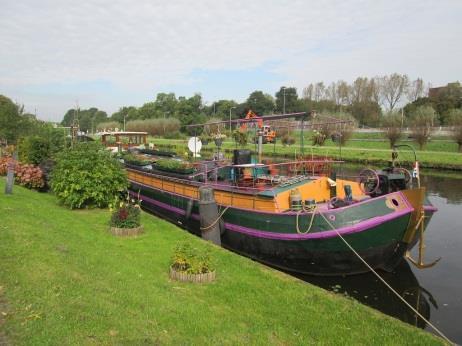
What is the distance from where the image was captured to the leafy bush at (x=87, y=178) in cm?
1387

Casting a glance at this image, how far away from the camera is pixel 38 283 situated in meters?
6.64

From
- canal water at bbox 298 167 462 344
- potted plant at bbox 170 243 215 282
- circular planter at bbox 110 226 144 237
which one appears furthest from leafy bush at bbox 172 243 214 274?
circular planter at bbox 110 226 144 237

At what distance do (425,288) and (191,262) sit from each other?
6202 millimetres

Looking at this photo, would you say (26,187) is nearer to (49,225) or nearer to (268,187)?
(49,225)

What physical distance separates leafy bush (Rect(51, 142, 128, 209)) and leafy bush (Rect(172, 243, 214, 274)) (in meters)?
7.00

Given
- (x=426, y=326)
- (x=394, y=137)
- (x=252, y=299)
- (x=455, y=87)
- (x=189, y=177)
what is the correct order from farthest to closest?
1. (x=455, y=87)
2. (x=394, y=137)
3. (x=189, y=177)
4. (x=426, y=326)
5. (x=252, y=299)

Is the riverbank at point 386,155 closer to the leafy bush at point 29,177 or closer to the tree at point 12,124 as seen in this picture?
the leafy bush at point 29,177

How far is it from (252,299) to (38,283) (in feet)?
11.3

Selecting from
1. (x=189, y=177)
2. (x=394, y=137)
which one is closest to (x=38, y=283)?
(x=189, y=177)

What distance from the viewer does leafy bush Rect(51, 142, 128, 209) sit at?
13.9 m

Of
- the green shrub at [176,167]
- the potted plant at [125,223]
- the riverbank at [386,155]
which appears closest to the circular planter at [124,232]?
the potted plant at [125,223]

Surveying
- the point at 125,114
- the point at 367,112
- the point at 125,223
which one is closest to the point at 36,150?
the point at 125,223

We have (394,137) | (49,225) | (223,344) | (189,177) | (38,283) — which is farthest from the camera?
(394,137)

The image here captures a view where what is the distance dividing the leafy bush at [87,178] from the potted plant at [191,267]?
6945 mm
